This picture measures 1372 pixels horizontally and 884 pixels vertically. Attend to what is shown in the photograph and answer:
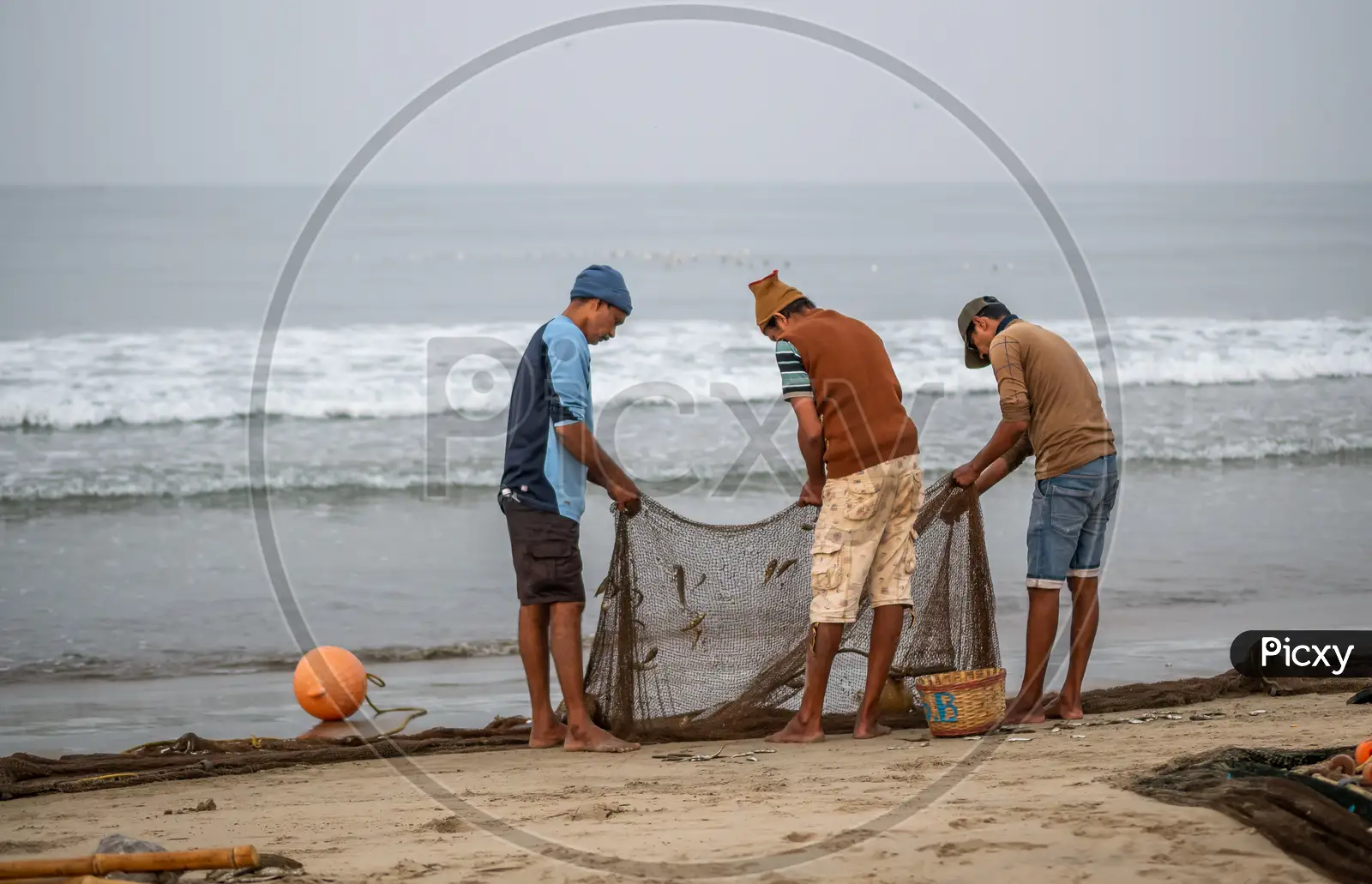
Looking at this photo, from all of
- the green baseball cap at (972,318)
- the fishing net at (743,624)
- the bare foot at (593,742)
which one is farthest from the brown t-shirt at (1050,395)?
the bare foot at (593,742)

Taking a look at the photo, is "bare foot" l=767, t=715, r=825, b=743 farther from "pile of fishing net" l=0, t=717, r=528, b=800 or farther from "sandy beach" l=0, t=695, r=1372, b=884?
"pile of fishing net" l=0, t=717, r=528, b=800

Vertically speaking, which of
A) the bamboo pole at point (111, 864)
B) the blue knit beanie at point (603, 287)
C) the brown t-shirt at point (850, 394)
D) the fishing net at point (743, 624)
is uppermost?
the blue knit beanie at point (603, 287)

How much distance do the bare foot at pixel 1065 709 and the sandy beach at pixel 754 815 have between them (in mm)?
138

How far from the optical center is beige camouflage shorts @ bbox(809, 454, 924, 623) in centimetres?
516

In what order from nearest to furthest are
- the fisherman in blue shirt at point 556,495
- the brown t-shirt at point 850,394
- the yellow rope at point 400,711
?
the brown t-shirt at point 850,394 < the fisherman in blue shirt at point 556,495 < the yellow rope at point 400,711

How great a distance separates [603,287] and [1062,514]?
2.13 meters

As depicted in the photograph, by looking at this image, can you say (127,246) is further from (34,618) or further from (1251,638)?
(1251,638)

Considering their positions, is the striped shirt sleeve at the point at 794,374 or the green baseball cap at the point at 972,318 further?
the green baseball cap at the point at 972,318

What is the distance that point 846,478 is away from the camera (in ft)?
17.0

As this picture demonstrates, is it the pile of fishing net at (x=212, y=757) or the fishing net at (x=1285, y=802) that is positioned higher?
the fishing net at (x=1285, y=802)

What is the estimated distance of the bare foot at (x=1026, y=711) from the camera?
554 cm

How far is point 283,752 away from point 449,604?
3.17m

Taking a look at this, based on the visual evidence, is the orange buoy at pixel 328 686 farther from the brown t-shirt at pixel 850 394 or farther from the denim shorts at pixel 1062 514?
the denim shorts at pixel 1062 514

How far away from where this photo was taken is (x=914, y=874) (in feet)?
10.8
